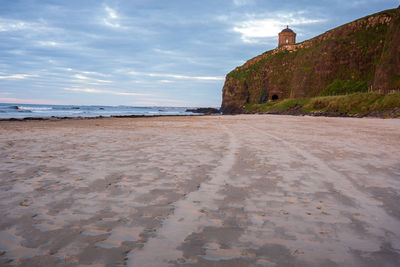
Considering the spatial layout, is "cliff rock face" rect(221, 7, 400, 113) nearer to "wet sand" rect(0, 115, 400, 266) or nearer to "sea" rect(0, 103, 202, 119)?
"sea" rect(0, 103, 202, 119)

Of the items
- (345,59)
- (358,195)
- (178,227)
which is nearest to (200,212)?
(178,227)

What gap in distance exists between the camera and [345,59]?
5231cm

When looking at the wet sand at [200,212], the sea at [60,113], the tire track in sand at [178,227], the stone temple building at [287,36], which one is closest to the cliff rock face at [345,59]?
the stone temple building at [287,36]

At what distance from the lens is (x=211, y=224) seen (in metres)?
2.39

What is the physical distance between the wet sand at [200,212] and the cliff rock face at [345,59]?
38272 millimetres

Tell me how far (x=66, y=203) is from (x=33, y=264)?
4.04ft

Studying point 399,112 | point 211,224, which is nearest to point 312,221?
point 211,224

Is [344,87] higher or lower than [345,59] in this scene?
lower

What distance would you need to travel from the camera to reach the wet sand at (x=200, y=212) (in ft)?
6.17

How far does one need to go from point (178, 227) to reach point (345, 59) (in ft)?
199

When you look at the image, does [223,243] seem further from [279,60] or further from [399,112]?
[279,60]

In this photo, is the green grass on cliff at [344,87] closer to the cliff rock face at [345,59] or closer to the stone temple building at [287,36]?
the cliff rock face at [345,59]

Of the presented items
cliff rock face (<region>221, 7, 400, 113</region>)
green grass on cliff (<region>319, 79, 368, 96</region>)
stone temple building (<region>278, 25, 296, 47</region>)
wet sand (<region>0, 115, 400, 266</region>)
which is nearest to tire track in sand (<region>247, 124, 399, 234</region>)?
wet sand (<region>0, 115, 400, 266</region>)

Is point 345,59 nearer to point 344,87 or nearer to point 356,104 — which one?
point 344,87
